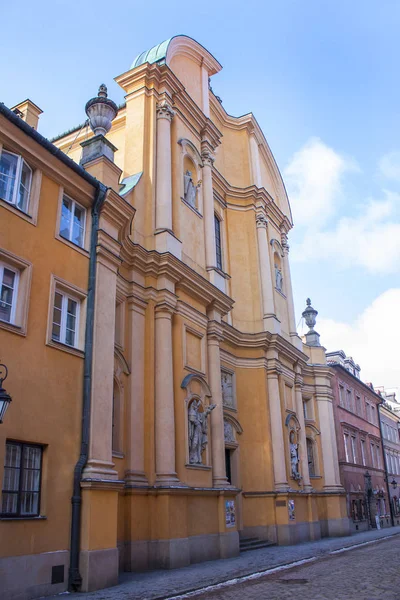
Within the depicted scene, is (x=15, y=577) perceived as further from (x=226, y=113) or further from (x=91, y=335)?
(x=226, y=113)

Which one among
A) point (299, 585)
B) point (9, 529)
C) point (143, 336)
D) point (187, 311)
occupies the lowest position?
point (299, 585)

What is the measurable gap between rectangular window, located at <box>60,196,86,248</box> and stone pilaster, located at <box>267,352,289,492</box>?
41.1 ft

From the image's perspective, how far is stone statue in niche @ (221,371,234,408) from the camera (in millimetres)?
21438

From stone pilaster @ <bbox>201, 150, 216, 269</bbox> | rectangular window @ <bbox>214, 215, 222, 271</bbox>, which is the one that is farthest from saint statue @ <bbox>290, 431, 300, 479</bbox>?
stone pilaster @ <bbox>201, 150, 216, 269</bbox>

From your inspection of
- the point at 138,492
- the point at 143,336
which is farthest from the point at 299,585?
the point at 143,336

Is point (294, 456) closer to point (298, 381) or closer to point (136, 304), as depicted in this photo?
point (298, 381)

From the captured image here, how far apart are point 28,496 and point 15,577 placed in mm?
1245

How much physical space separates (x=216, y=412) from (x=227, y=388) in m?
4.50

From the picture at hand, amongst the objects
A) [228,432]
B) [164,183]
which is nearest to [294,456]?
[228,432]

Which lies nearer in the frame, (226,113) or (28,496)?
(28,496)

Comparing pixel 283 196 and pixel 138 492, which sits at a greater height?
pixel 283 196

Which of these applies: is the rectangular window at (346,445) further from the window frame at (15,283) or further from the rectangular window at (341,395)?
the window frame at (15,283)

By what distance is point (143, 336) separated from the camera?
15.4 m

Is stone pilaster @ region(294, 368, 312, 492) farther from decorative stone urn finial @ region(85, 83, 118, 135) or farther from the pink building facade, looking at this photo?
decorative stone urn finial @ region(85, 83, 118, 135)
